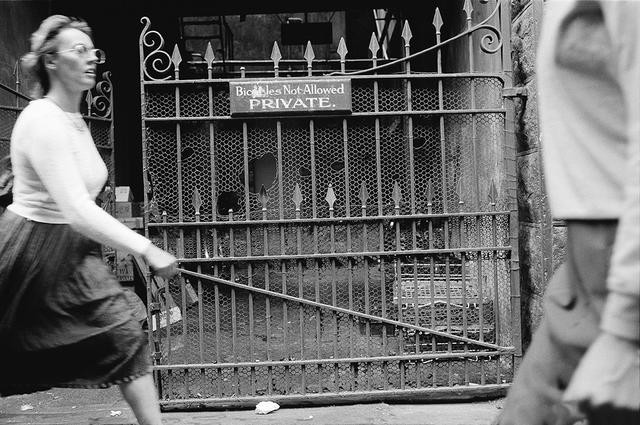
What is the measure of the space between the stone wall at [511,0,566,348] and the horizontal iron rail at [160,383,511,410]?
50 cm

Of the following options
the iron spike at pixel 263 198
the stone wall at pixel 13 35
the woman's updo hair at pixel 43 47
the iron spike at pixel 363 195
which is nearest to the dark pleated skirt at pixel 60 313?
the woman's updo hair at pixel 43 47

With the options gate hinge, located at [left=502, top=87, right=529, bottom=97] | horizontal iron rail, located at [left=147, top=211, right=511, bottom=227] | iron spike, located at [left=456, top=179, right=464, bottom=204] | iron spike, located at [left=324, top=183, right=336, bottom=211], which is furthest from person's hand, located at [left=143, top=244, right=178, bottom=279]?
gate hinge, located at [left=502, top=87, right=529, bottom=97]

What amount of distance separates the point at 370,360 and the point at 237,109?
1.71 meters

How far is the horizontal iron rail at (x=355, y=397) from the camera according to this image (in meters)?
4.26

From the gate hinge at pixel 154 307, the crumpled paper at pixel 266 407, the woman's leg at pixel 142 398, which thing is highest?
the gate hinge at pixel 154 307

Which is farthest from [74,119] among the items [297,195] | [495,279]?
[495,279]

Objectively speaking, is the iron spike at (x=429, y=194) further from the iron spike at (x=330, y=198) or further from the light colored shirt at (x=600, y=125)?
the light colored shirt at (x=600, y=125)

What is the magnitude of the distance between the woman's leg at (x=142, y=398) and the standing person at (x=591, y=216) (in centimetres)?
141

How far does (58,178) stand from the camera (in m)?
2.47

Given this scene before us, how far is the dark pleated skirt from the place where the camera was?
2637 millimetres

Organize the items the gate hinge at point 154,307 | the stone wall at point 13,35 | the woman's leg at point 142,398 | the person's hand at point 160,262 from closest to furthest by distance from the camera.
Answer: the person's hand at point 160,262
the woman's leg at point 142,398
the gate hinge at point 154,307
the stone wall at point 13,35

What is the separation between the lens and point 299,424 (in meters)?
4.02

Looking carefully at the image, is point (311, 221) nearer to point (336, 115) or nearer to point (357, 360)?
point (336, 115)

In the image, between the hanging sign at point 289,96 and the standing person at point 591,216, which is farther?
the hanging sign at point 289,96
